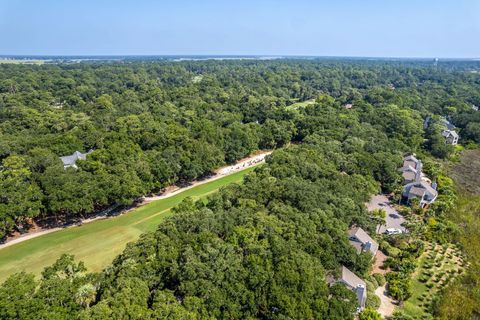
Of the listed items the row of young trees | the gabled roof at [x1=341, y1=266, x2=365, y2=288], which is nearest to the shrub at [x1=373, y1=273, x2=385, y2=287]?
the row of young trees

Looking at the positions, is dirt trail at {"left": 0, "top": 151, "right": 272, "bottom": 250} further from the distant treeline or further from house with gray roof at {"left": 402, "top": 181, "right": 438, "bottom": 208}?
house with gray roof at {"left": 402, "top": 181, "right": 438, "bottom": 208}

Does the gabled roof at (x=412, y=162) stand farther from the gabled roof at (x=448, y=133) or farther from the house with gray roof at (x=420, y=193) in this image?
the gabled roof at (x=448, y=133)

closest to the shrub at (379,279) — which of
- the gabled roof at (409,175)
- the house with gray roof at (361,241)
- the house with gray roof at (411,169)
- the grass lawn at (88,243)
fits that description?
the house with gray roof at (361,241)

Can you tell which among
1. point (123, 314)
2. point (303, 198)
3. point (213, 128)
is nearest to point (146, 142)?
point (213, 128)

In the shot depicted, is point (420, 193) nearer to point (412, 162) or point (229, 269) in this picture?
point (412, 162)

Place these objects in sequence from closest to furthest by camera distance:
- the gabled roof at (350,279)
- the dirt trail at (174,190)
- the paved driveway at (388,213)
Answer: the gabled roof at (350,279), the dirt trail at (174,190), the paved driveway at (388,213)

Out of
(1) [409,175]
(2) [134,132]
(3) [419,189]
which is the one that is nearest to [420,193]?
(3) [419,189]

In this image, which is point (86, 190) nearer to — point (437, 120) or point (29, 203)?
point (29, 203)
